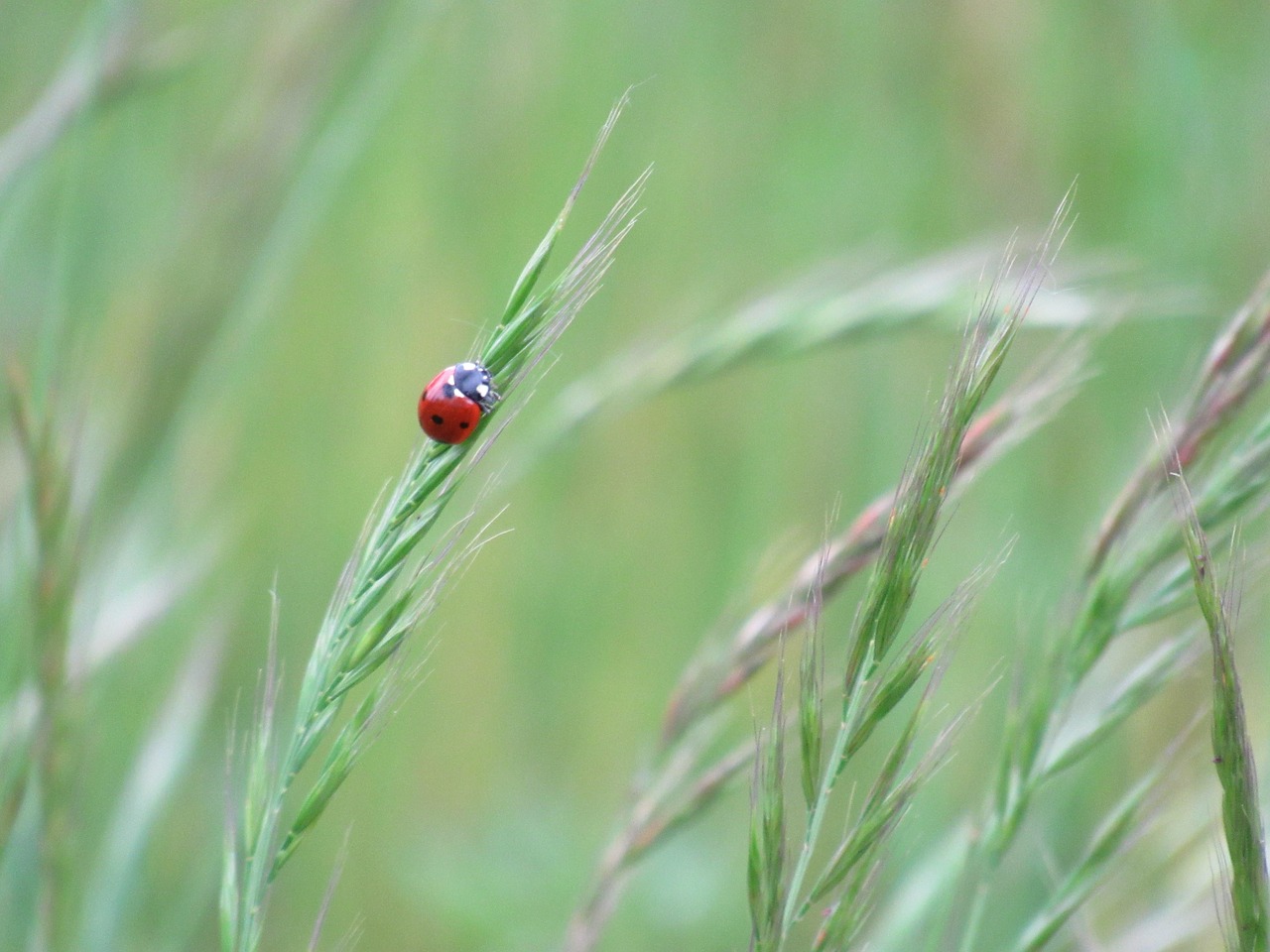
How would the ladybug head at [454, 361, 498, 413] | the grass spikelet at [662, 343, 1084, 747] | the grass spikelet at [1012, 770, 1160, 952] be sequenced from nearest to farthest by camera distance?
the grass spikelet at [1012, 770, 1160, 952] → the grass spikelet at [662, 343, 1084, 747] → the ladybug head at [454, 361, 498, 413]

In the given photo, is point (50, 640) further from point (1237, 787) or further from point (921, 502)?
point (1237, 787)

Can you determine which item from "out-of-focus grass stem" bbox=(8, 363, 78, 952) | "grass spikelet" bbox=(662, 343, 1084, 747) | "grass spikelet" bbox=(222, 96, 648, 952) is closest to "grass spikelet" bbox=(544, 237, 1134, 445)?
"grass spikelet" bbox=(662, 343, 1084, 747)

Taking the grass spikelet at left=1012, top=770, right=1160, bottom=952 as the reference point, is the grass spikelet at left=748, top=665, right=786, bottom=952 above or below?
above

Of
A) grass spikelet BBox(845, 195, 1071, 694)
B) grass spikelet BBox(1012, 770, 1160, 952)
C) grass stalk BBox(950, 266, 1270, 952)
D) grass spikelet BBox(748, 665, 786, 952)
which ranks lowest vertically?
grass spikelet BBox(1012, 770, 1160, 952)

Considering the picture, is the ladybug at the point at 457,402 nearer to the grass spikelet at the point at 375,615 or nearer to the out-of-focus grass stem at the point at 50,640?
the grass spikelet at the point at 375,615

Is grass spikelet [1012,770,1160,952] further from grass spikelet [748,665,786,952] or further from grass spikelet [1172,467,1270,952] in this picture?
grass spikelet [748,665,786,952]

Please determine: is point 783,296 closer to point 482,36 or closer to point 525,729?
point 525,729

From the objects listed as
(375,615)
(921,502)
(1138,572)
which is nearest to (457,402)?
(375,615)
